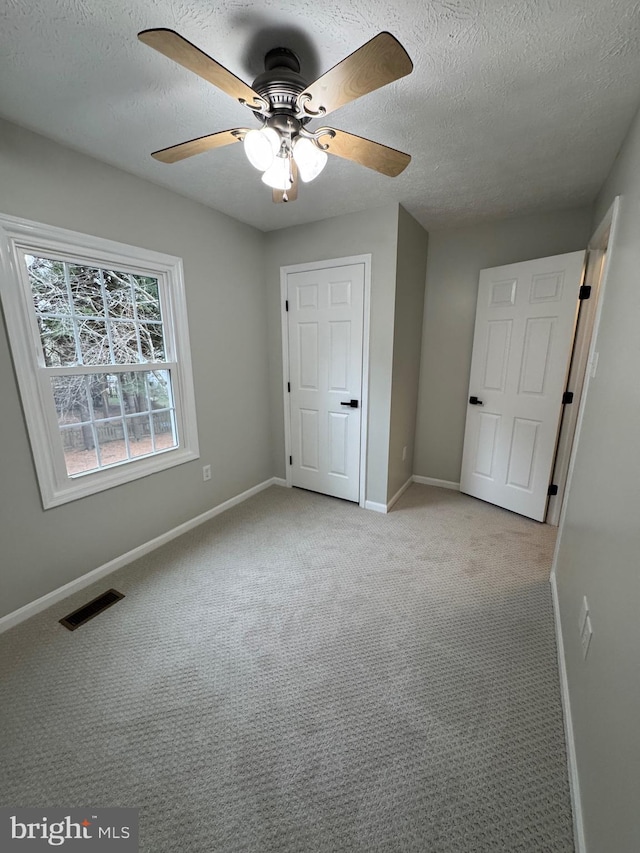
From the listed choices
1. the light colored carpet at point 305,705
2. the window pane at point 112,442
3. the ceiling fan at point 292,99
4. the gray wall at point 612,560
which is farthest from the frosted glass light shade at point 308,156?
the light colored carpet at point 305,705

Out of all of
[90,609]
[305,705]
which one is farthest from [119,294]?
[305,705]

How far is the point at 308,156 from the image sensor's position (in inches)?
47.0

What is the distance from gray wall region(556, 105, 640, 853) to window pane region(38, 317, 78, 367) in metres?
2.56

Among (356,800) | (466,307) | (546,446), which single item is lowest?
(356,800)

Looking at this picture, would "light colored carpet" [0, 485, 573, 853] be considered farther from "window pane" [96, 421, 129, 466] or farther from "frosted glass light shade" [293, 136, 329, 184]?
"frosted glass light shade" [293, 136, 329, 184]

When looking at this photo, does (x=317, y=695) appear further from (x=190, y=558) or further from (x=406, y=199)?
(x=406, y=199)

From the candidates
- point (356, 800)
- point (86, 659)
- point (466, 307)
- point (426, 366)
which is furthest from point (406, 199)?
point (86, 659)

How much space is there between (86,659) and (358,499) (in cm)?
208

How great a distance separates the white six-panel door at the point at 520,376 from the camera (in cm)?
242

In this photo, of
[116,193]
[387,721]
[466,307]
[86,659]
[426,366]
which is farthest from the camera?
[426,366]

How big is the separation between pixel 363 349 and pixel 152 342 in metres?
1.56

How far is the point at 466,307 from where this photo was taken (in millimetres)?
2973

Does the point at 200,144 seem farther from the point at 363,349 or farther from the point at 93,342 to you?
the point at 363,349

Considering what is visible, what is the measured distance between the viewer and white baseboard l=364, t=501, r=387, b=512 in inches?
113
